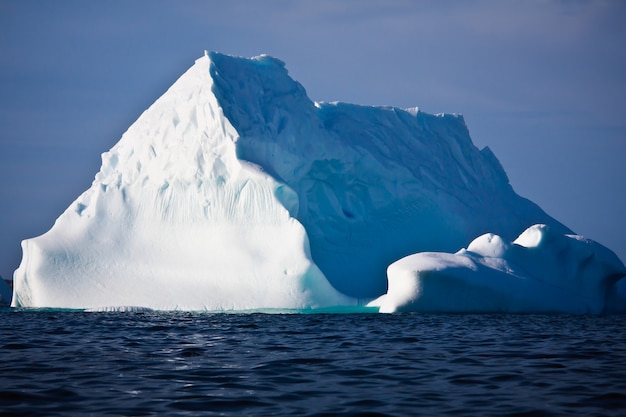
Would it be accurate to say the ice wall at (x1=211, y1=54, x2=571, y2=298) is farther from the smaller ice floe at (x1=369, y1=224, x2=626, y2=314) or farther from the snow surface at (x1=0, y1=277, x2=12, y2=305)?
the snow surface at (x1=0, y1=277, x2=12, y2=305)

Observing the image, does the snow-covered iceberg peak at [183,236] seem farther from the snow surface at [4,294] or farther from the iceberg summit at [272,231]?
the snow surface at [4,294]

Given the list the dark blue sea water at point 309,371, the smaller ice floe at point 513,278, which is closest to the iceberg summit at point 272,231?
the smaller ice floe at point 513,278

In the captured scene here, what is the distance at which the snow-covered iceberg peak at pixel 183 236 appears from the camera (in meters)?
16.1

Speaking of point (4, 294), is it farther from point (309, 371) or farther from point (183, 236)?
point (309, 371)

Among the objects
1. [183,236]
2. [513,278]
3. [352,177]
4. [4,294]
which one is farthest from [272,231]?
[4,294]

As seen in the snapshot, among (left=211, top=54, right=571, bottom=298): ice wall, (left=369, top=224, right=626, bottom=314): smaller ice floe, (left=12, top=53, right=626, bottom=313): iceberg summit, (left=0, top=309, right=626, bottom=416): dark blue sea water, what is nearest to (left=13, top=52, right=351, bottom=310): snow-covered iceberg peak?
(left=12, top=53, right=626, bottom=313): iceberg summit

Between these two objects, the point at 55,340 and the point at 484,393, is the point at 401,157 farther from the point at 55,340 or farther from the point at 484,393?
the point at 484,393

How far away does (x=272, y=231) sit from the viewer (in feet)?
54.4

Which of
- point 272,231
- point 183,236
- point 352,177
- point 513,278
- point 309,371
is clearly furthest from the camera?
point 352,177

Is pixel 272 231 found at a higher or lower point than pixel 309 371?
higher

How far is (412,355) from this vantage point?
25.3 feet

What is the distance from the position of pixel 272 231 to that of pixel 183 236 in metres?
2.11

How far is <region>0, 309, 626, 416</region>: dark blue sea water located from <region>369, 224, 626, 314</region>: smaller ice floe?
13.3 ft

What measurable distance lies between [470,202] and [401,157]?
7.43 ft
